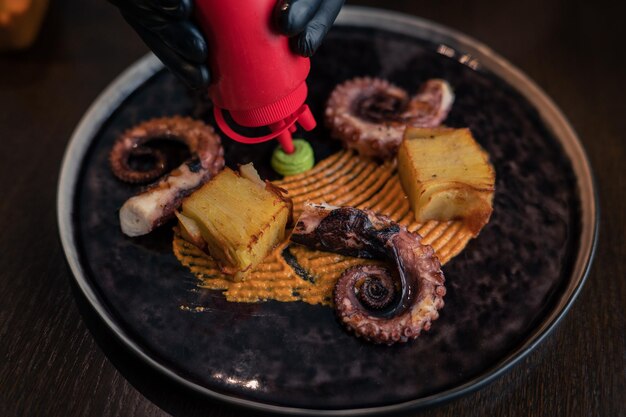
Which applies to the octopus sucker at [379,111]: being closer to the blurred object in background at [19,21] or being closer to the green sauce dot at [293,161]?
the green sauce dot at [293,161]

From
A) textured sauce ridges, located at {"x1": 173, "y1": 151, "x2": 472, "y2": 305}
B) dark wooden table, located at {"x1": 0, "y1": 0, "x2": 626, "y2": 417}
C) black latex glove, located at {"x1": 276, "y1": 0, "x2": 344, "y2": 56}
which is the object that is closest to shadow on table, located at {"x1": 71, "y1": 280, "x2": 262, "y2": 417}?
dark wooden table, located at {"x1": 0, "y1": 0, "x2": 626, "y2": 417}

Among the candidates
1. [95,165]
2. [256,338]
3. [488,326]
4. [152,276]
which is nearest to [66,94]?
[95,165]

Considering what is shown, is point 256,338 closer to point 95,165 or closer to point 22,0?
point 95,165

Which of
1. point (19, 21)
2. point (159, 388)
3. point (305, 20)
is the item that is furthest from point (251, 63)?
point (19, 21)

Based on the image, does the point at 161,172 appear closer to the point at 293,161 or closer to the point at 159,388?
the point at 293,161

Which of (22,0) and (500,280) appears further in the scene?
(22,0)

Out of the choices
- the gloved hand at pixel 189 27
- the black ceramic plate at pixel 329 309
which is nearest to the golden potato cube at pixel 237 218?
the black ceramic plate at pixel 329 309

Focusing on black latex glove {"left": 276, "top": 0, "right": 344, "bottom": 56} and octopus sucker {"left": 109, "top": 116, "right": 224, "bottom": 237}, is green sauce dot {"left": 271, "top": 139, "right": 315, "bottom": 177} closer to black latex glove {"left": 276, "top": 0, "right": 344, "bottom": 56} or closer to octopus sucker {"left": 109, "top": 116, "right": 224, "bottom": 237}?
octopus sucker {"left": 109, "top": 116, "right": 224, "bottom": 237}
